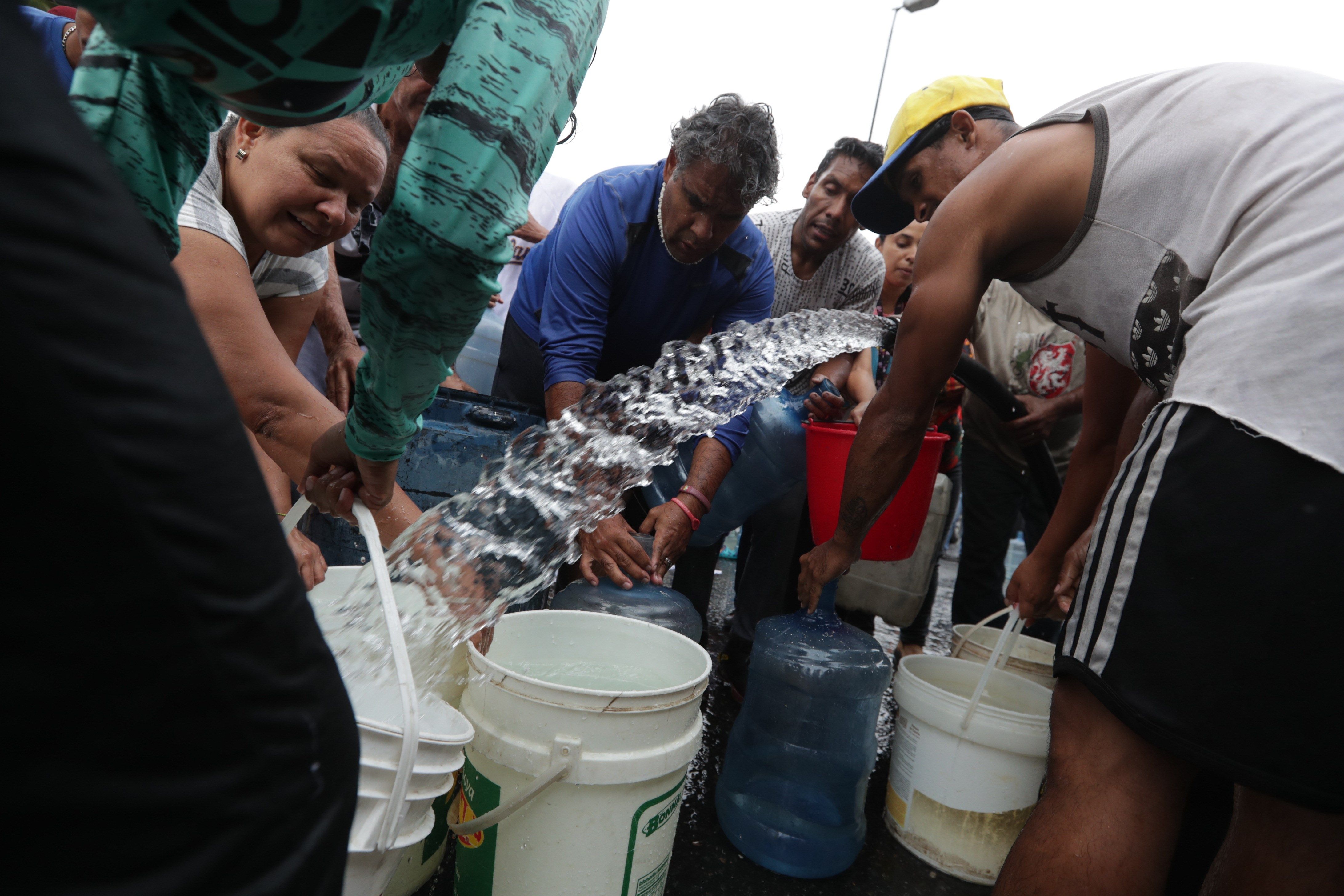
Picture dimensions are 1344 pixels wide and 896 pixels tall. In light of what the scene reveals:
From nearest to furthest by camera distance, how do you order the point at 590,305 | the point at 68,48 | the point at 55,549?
the point at 55,549 < the point at 68,48 < the point at 590,305

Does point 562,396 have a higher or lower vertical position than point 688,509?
higher

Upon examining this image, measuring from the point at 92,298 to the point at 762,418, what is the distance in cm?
189

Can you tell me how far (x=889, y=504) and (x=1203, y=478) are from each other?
2.51 feet

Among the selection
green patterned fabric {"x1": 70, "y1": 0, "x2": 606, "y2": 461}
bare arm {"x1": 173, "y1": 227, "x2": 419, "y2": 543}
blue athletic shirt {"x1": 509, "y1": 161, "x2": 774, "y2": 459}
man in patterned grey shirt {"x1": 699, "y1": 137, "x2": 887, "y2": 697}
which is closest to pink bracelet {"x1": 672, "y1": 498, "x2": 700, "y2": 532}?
blue athletic shirt {"x1": 509, "y1": 161, "x2": 774, "y2": 459}

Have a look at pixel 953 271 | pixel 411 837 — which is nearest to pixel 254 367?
pixel 411 837

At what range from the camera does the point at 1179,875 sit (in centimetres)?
146

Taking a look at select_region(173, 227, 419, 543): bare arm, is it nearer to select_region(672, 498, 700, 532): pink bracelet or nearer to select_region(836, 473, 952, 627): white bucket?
select_region(672, 498, 700, 532): pink bracelet

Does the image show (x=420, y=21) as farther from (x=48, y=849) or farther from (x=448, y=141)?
(x=48, y=849)

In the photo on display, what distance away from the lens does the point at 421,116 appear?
2.09 ft

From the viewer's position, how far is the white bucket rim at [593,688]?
102 cm

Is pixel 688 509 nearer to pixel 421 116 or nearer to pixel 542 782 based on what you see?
pixel 542 782

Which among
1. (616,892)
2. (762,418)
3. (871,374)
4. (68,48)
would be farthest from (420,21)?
(871,374)

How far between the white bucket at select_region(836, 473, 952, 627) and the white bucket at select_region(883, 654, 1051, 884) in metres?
1.01

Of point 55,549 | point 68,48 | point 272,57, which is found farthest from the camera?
point 68,48
